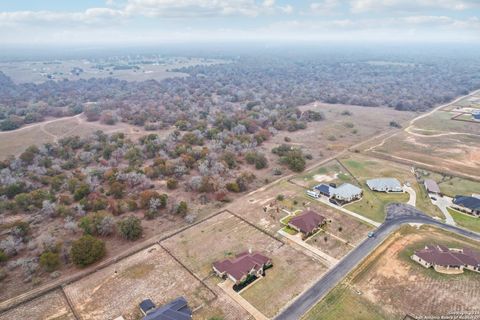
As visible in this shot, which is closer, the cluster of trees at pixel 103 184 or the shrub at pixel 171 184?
the cluster of trees at pixel 103 184

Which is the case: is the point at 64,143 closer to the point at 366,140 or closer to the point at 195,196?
the point at 195,196

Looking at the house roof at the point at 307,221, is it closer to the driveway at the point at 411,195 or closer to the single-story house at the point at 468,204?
the driveway at the point at 411,195

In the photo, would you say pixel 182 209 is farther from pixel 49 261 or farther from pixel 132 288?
pixel 49 261

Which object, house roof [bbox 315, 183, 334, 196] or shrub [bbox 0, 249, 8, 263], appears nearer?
shrub [bbox 0, 249, 8, 263]

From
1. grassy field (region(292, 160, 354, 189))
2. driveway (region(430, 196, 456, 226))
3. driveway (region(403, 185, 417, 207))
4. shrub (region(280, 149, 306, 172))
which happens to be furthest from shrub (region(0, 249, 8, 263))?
driveway (region(430, 196, 456, 226))

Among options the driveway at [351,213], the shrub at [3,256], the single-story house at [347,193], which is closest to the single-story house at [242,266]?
the driveway at [351,213]

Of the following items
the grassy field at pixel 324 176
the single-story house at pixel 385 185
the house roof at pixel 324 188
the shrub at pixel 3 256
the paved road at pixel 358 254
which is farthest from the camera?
the grassy field at pixel 324 176

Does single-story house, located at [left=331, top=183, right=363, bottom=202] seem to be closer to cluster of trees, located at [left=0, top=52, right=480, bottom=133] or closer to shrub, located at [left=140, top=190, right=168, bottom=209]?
shrub, located at [left=140, top=190, right=168, bottom=209]
